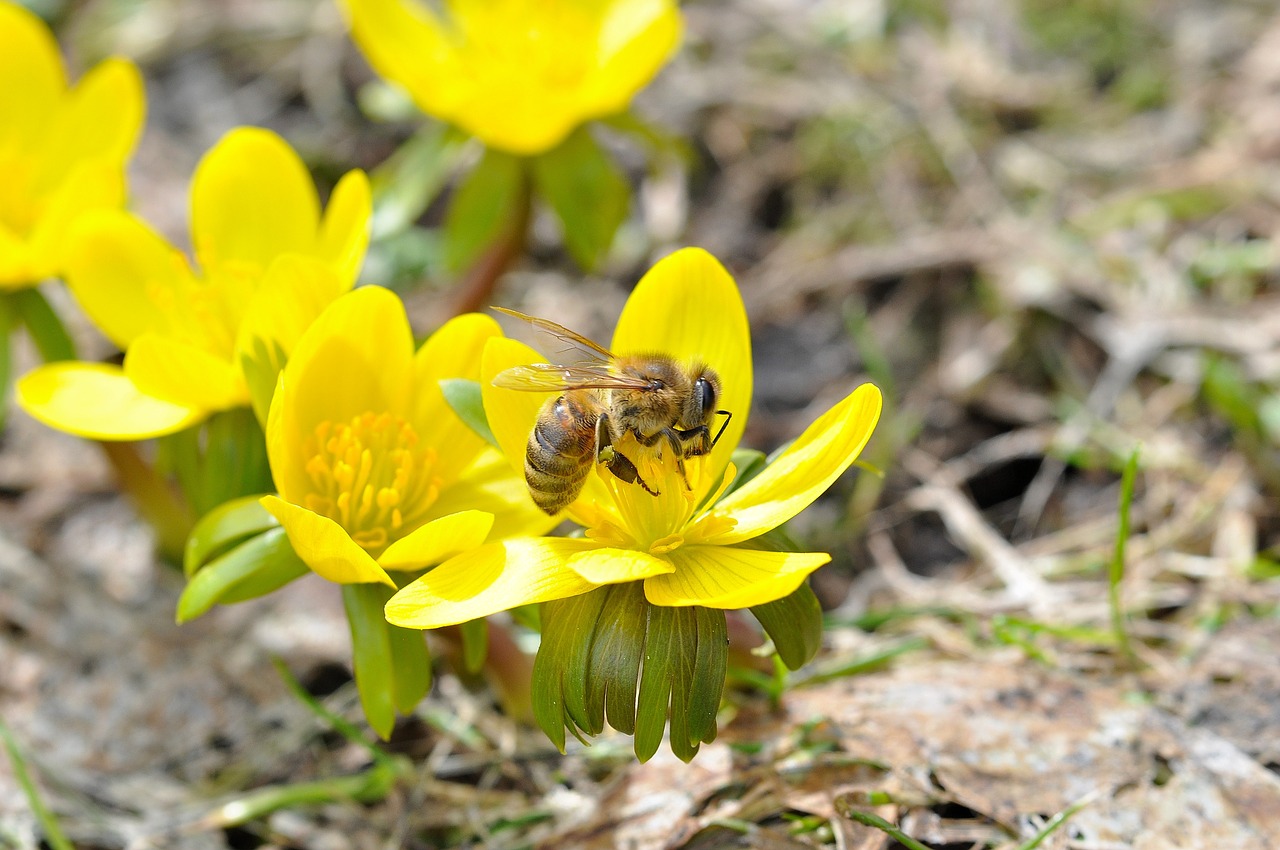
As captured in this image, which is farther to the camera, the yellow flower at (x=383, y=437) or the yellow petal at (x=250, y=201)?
the yellow petal at (x=250, y=201)

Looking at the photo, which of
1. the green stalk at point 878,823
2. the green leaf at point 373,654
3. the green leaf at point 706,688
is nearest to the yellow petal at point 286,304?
the green leaf at point 373,654

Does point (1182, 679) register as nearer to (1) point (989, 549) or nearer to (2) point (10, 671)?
(1) point (989, 549)

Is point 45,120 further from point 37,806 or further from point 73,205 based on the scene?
point 37,806

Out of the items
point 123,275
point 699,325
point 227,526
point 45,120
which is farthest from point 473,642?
point 45,120

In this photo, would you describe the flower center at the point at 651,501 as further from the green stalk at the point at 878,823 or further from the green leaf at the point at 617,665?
the green stalk at the point at 878,823

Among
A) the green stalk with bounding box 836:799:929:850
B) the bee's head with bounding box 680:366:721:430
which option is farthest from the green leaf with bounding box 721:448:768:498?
the green stalk with bounding box 836:799:929:850

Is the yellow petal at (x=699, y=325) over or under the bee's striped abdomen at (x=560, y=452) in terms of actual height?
over

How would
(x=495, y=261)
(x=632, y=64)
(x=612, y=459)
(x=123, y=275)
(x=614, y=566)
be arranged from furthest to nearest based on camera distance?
(x=495, y=261)
(x=632, y=64)
(x=123, y=275)
(x=612, y=459)
(x=614, y=566)
